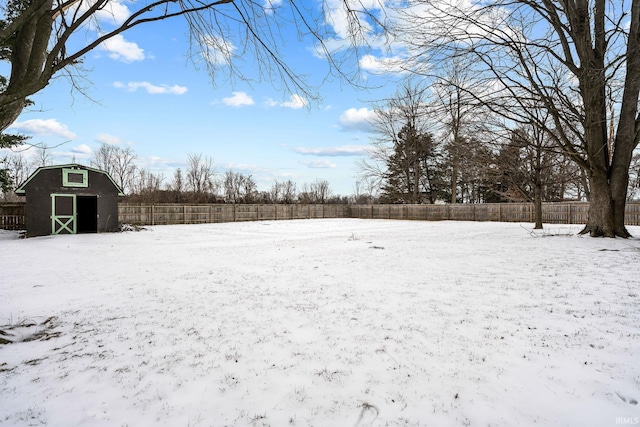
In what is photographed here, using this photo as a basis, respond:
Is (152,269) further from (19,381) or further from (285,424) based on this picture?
(285,424)

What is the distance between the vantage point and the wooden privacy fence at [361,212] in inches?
797

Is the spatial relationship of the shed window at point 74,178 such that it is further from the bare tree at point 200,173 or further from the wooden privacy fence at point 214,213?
the bare tree at point 200,173

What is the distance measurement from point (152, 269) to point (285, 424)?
18.8ft

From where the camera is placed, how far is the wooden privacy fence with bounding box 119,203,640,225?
797 inches

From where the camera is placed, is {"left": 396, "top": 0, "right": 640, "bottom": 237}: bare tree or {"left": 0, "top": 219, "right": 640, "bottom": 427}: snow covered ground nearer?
{"left": 0, "top": 219, "right": 640, "bottom": 427}: snow covered ground

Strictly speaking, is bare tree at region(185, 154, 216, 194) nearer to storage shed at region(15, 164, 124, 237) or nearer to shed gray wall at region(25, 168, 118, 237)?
storage shed at region(15, 164, 124, 237)

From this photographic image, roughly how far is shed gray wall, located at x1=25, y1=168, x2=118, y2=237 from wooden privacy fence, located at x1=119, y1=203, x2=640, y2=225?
4.84 m

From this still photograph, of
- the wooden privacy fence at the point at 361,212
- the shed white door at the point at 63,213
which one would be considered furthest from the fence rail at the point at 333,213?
the shed white door at the point at 63,213

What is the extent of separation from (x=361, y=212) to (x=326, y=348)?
3094cm

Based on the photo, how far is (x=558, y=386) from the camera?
2.18m

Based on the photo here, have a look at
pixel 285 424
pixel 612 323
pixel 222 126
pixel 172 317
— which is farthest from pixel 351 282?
pixel 222 126

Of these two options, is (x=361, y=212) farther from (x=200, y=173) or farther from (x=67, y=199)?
(x=67, y=199)

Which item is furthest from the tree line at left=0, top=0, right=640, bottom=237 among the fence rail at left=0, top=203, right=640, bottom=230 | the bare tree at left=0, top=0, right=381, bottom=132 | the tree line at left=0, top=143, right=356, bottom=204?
the tree line at left=0, top=143, right=356, bottom=204

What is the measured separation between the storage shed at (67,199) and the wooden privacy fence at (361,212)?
14.9 feet
